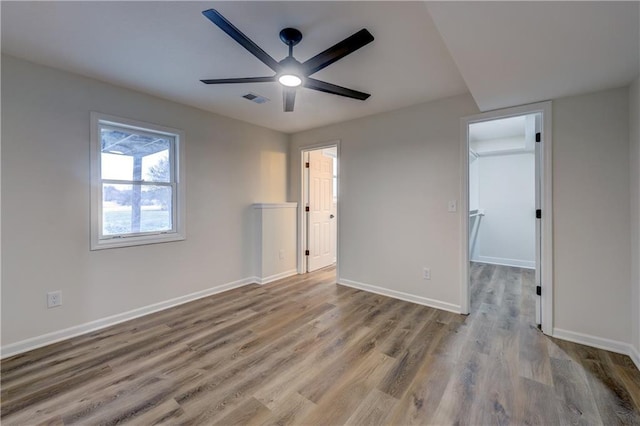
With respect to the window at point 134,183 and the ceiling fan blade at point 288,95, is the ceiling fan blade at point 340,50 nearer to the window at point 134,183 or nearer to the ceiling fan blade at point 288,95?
the ceiling fan blade at point 288,95

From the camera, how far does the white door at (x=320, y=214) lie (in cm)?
456

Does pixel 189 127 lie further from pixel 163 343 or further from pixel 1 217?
pixel 163 343

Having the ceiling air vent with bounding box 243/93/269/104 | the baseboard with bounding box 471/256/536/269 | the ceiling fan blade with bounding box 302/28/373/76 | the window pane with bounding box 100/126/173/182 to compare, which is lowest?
the baseboard with bounding box 471/256/536/269

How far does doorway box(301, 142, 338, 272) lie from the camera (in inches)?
176

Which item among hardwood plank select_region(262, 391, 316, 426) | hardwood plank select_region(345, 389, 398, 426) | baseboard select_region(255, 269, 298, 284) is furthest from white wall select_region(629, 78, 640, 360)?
baseboard select_region(255, 269, 298, 284)

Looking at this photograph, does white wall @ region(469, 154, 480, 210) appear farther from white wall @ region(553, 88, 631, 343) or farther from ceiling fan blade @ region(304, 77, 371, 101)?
ceiling fan blade @ region(304, 77, 371, 101)

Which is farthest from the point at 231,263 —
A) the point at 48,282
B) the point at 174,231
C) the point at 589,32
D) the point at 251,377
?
the point at 589,32

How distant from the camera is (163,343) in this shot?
92.4 inches

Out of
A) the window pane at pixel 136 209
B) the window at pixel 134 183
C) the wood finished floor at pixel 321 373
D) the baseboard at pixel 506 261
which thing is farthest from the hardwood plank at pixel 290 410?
the baseboard at pixel 506 261

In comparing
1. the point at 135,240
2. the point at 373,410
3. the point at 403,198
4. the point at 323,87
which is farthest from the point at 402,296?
the point at 135,240

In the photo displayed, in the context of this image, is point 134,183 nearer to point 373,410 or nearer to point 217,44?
point 217,44

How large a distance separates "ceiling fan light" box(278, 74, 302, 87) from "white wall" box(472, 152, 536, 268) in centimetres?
459

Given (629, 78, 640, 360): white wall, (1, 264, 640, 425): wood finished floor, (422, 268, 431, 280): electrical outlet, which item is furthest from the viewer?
(422, 268, 431, 280): electrical outlet

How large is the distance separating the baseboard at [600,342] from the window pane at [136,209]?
4.04 m
